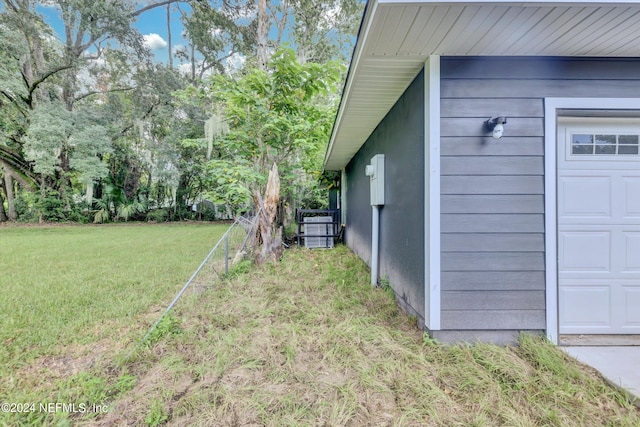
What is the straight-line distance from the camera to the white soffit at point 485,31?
153 cm

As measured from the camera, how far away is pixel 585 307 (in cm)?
212

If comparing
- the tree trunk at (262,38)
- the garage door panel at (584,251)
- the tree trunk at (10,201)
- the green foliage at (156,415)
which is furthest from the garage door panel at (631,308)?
the tree trunk at (10,201)

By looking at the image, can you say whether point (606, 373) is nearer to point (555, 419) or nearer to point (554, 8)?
point (555, 419)

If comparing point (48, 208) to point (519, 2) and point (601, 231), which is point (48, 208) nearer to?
point (519, 2)

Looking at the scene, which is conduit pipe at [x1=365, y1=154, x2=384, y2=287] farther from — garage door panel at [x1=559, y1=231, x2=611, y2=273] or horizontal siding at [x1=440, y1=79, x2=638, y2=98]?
garage door panel at [x1=559, y1=231, x2=611, y2=273]

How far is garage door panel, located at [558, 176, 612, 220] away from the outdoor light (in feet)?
2.28

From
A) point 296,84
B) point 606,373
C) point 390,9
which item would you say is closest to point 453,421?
point 606,373

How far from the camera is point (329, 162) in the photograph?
6727 mm

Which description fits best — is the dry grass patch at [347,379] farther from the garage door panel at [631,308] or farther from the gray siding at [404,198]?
the garage door panel at [631,308]

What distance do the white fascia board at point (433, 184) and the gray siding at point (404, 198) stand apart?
154 mm

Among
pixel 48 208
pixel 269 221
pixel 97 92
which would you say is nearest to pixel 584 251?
pixel 269 221

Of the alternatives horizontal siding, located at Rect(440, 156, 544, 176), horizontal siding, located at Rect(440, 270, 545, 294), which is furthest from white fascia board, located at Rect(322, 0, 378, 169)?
horizontal siding, located at Rect(440, 270, 545, 294)

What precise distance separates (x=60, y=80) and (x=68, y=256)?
10.0 m

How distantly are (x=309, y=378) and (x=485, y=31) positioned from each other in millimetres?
2576
